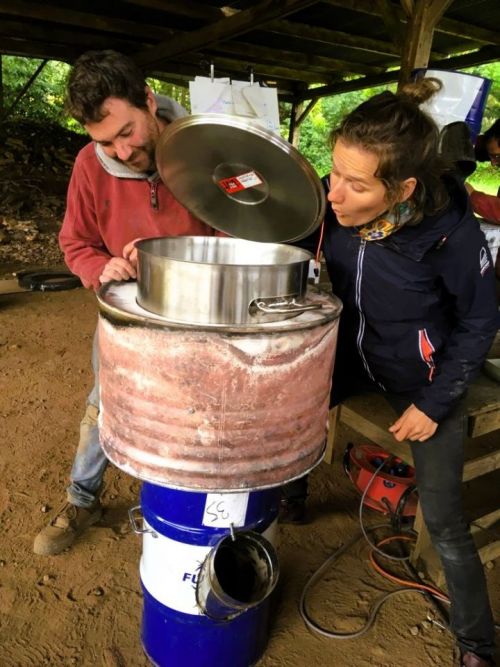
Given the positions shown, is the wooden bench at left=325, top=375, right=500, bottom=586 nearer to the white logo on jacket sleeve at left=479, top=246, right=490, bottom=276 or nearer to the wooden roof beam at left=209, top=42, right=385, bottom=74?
the white logo on jacket sleeve at left=479, top=246, right=490, bottom=276

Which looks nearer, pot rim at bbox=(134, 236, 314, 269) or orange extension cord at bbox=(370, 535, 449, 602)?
pot rim at bbox=(134, 236, 314, 269)

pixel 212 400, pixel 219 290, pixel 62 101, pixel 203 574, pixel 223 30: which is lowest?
pixel 203 574

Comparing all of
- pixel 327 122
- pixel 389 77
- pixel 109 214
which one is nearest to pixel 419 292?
pixel 109 214

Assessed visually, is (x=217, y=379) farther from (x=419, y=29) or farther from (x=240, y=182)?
(x=419, y=29)

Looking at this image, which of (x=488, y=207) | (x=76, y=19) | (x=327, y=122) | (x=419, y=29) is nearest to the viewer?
(x=488, y=207)

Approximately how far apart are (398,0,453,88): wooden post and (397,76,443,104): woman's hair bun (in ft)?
7.59

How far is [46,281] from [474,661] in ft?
14.9

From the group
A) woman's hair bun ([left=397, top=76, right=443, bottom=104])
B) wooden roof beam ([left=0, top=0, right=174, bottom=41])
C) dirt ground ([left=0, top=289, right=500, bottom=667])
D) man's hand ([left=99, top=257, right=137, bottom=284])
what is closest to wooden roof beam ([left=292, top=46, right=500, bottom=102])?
wooden roof beam ([left=0, top=0, right=174, bottom=41])

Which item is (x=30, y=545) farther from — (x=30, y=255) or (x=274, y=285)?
(x=30, y=255)

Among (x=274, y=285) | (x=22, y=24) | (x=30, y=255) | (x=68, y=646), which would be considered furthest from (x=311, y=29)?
(x=68, y=646)

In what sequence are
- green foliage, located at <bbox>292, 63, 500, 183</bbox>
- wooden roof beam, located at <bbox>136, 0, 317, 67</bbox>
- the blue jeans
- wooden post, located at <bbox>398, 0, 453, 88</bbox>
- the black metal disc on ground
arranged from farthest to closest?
green foliage, located at <bbox>292, 63, 500, 183</bbox>
the black metal disc on ground
wooden roof beam, located at <bbox>136, 0, 317, 67</bbox>
wooden post, located at <bbox>398, 0, 453, 88</bbox>
the blue jeans

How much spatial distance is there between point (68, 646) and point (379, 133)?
2.01m

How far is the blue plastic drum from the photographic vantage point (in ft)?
4.85

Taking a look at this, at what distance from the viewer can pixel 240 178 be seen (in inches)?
61.4
